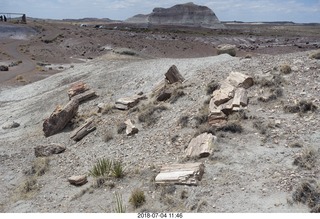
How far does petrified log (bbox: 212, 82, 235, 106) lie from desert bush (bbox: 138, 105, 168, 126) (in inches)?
89.4

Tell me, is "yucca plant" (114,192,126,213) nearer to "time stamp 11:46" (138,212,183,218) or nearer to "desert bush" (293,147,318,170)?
"time stamp 11:46" (138,212,183,218)

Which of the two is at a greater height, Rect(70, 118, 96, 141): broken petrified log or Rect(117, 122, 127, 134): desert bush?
Rect(117, 122, 127, 134): desert bush

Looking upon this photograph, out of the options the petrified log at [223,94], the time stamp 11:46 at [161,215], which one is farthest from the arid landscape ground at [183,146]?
the time stamp 11:46 at [161,215]

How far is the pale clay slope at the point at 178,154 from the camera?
8.89 m

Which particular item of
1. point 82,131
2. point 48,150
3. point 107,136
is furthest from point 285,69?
point 48,150

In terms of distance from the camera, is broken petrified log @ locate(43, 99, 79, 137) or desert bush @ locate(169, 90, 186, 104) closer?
desert bush @ locate(169, 90, 186, 104)

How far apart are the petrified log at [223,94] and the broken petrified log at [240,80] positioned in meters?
0.32

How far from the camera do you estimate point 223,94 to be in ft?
43.8

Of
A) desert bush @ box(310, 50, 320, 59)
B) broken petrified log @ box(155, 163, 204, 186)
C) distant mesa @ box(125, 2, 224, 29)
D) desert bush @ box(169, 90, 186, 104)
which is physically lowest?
broken petrified log @ box(155, 163, 204, 186)

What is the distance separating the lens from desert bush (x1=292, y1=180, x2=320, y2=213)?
8022 millimetres

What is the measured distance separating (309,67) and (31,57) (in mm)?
44387

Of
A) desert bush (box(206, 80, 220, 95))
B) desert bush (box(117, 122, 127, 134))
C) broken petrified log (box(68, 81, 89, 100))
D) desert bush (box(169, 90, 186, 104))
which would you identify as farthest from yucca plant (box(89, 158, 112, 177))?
broken petrified log (box(68, 81, 89, 100))

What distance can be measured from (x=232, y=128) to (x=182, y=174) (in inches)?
114

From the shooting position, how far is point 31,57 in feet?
171
